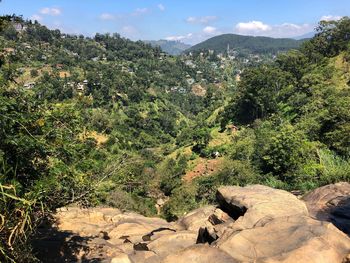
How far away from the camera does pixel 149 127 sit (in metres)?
99.9

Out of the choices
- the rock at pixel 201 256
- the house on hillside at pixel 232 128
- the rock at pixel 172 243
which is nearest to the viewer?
the rock at pixel 201 256

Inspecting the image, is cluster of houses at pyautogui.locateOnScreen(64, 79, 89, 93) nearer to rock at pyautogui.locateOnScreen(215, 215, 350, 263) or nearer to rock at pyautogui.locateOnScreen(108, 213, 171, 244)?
rock at pyautogui.locateOnScreen(108, 213, 171, 244)

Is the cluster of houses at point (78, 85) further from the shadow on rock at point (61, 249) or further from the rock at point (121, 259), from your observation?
the rock at point (121, 259)

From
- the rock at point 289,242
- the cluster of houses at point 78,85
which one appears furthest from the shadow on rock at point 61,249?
the cluster of houses at point 78,85

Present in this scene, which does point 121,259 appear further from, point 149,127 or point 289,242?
point 149,127

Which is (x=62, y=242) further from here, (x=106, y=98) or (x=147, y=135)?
(x=106, y=98)

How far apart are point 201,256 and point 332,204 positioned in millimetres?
5495

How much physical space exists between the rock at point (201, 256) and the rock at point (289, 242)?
0.21 meters

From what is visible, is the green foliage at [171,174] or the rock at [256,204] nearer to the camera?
the rock at [256,204]

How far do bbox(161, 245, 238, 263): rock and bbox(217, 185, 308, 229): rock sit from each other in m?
1.97

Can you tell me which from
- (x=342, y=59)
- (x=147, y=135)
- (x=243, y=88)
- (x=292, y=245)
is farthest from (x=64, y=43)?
(x=292, y=245)

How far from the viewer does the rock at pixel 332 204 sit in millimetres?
11406

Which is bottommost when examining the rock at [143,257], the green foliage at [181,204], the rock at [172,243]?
the green foliage at [181,204]

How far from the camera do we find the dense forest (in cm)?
920
